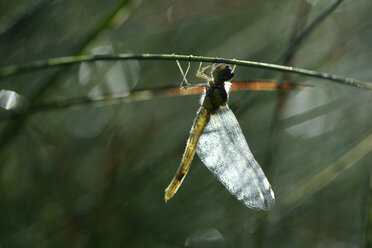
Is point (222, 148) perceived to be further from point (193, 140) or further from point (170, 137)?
point (170, 137)

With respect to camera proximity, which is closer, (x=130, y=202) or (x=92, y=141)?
(x=130, y=202)

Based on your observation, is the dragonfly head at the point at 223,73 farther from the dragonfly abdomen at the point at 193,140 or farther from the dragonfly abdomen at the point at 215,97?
the dragonfly abdomen at the point at 193,140

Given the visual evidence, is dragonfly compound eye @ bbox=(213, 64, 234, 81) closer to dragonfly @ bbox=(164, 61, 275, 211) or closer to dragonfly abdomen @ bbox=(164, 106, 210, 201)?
dragonfly @ bbox=(164, 61, 275, 211)

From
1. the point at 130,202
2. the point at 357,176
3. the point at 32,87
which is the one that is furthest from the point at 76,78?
the point at 357,176

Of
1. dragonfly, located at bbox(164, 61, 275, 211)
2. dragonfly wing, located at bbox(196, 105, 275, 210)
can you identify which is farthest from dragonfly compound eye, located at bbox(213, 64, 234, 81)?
dragonfly wing, located at bbox(196, 105, 275, 210)

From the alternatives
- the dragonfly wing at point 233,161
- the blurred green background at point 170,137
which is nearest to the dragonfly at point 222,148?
the dragonfly wing at point 233,161

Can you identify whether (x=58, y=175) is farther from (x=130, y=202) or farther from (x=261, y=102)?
(x=261, y=102)

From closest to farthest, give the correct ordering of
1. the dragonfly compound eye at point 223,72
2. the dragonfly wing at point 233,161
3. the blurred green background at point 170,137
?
the dragonfly wing at point 233,161, the dragonfly compound eye at point 223,72, the blurred green background at point 170,137
